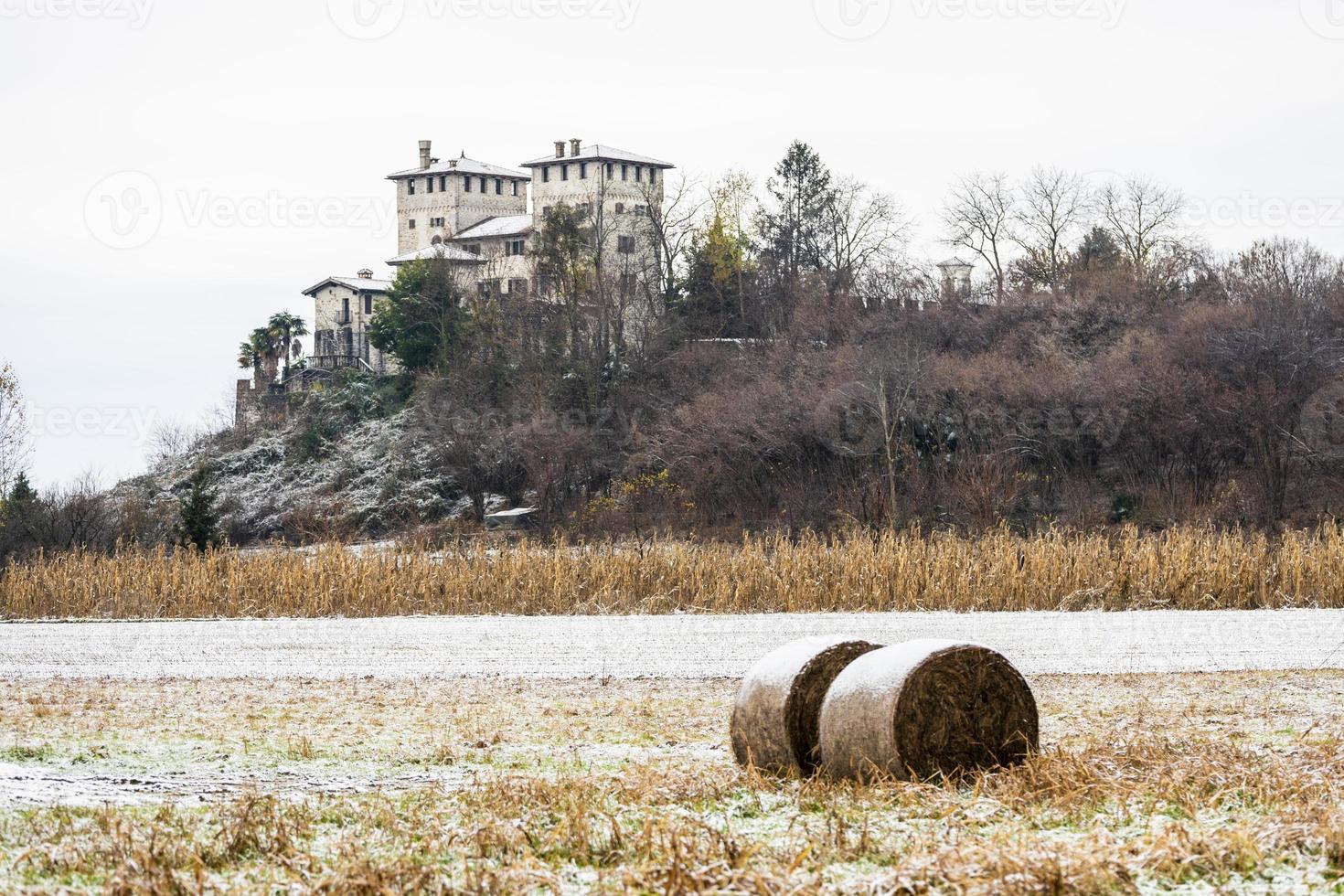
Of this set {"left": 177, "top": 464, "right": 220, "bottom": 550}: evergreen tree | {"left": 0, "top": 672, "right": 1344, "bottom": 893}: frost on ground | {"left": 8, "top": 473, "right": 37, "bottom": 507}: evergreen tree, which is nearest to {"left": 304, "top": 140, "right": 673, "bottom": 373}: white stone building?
{"left": 8, "top": 473, "right": 37, "bottom": 507}: evergreen tree

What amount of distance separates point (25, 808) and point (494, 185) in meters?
94.8

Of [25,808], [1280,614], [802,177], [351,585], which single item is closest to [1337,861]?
[25,808]

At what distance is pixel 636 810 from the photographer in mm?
7957

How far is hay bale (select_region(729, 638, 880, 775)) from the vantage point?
9359 millimetres

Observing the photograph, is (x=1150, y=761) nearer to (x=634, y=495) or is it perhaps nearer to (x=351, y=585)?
(x=351, y=585)

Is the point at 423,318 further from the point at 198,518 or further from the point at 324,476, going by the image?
the point at 198,518

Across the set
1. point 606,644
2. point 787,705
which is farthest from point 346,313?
point 787,705

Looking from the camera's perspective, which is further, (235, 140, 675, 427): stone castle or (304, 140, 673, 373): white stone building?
(304, 140, 673, 373): white stone building

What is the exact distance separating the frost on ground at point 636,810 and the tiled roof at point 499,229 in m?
80.5

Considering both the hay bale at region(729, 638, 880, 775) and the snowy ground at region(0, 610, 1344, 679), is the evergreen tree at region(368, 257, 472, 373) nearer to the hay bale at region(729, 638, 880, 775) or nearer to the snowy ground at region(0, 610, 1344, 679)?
the snowy ground at region(0, 610, 1344, 679)

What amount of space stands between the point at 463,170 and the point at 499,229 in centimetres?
722

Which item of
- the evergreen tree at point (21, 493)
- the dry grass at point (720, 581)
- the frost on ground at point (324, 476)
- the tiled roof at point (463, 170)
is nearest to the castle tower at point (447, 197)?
the tiled roof at point (463, 170)

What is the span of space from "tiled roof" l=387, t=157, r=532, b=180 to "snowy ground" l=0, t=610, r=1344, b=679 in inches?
3065

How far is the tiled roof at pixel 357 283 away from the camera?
300 feet
